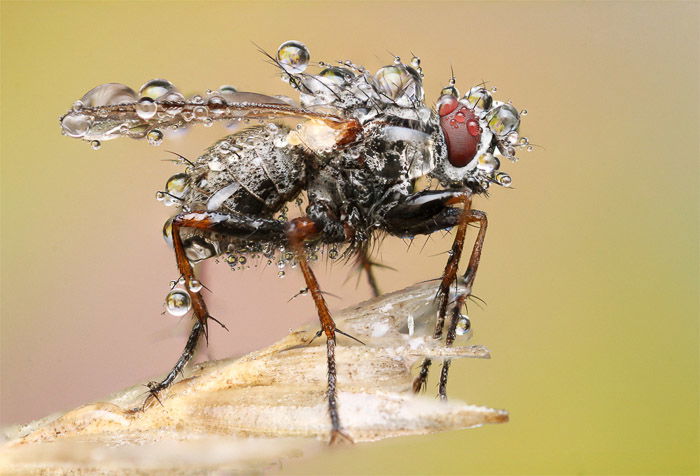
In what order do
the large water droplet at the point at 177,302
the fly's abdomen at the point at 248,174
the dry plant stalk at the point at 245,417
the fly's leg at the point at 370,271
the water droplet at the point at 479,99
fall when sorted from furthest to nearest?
the fly's leg at the point at 370,271
the water droplet at the point at 479,99
the fly's abdomen at the point at 248,174
the large water droplet at the point at 177,302
the dry plant stalk at the point at 245,417

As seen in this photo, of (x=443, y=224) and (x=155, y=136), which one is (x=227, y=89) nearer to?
(x=155, y=136)

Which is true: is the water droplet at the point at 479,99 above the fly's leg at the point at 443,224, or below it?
above

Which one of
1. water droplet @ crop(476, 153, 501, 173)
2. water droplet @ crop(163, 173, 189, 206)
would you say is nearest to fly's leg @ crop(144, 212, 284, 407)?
water droplet @ crop(163, 173, 189, 206)

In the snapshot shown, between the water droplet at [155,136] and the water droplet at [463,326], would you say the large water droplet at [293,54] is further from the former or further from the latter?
the water droplet at [463,326]

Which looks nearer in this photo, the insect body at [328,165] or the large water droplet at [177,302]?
the large water droplet at [177,302]

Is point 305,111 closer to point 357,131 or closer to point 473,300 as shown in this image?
point 357,131

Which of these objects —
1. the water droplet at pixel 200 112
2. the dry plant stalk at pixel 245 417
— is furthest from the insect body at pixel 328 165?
the dry plant stalk at pixel 245 417

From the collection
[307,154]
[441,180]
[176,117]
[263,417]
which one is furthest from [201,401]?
[441,180]

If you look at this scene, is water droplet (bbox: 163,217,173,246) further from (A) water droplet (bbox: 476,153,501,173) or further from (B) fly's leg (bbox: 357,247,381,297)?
(A) water droplet (bbox: 476,153,501,173)
